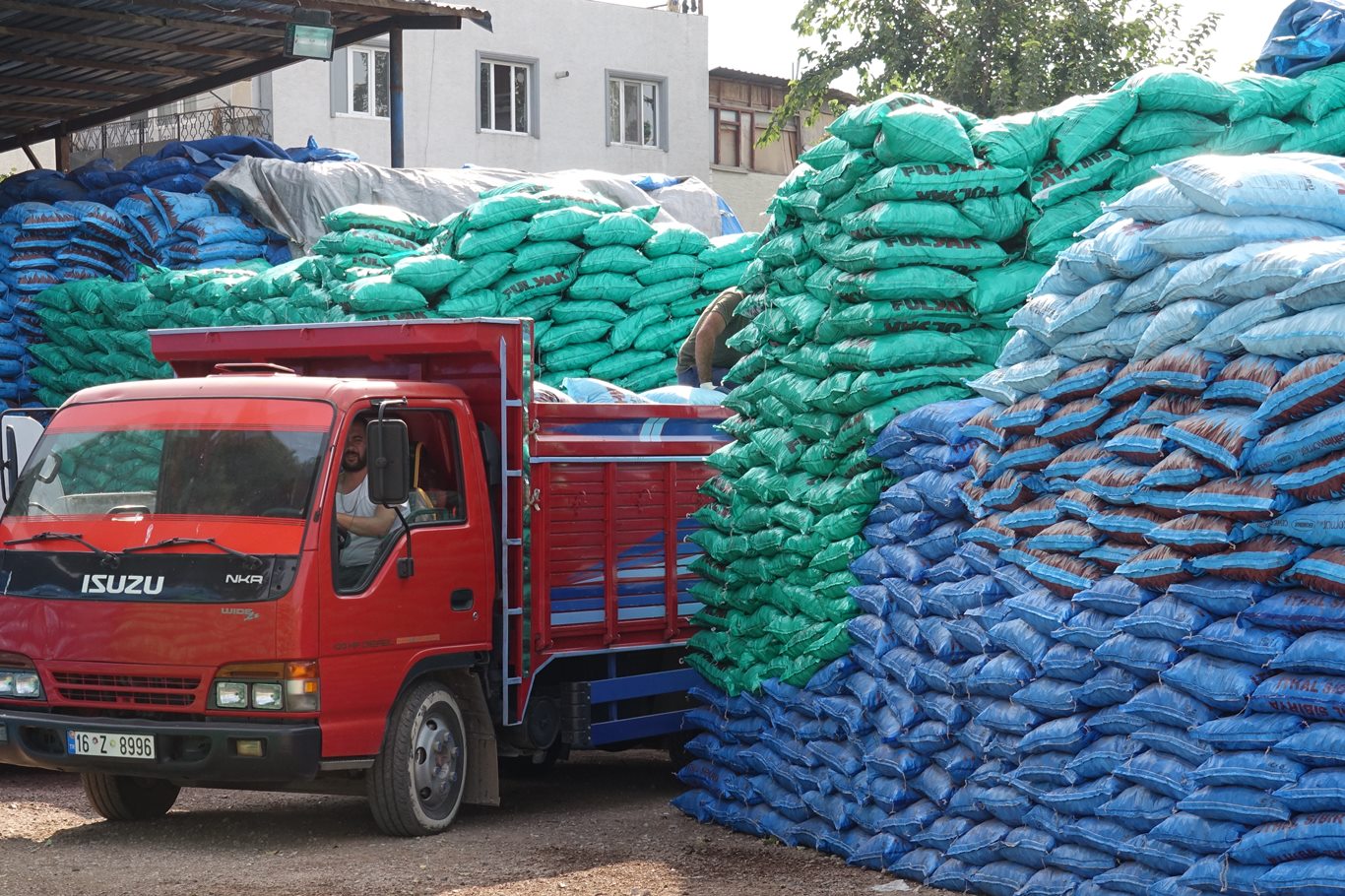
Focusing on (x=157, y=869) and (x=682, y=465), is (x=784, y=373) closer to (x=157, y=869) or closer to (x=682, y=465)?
(x=682, y=465)

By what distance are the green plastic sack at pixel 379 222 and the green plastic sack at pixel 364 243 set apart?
0.18ft

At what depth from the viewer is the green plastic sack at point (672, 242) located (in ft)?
40.7

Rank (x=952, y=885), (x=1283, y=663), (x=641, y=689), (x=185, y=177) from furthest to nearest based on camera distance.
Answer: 1. (x=185, y=177)
2. (x=641, y=689)
3. (x=952, y=885)
4. (x=1283, y=663)

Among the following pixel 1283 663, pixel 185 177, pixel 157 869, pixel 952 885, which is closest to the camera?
pixel 1283 663

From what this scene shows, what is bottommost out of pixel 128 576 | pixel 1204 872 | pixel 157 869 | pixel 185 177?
pixel 157 869

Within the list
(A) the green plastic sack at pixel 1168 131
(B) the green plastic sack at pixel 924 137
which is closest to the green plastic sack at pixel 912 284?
(B) the green plastic sack at pixel 924 137

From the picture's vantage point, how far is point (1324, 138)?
24.6ft

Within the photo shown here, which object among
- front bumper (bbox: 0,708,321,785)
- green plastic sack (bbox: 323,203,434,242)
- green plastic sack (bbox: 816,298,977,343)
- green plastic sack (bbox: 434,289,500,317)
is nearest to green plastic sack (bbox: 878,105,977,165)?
green plastic sack (bbox: 816,298,977,343)

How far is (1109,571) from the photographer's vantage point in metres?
6.04

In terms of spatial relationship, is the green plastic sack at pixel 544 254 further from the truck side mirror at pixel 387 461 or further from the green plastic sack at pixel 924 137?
the green plastic sack at pixel 924 137

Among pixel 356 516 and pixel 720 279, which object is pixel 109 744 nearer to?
pixel 356 516

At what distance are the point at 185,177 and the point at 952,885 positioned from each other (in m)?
11.7

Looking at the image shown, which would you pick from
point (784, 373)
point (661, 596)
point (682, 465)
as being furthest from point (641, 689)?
point (784, 373)

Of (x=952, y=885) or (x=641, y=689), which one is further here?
(x=641, y=689)
